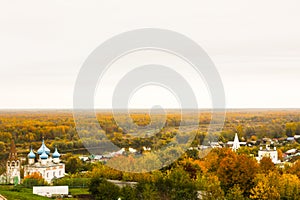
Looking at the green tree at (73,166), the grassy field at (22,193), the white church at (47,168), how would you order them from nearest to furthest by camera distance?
the grassy field at (22,193)
the white church at (47,168)
the green tree at (73,166)

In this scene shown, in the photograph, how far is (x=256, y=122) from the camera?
216 ft

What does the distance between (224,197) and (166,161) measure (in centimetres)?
606

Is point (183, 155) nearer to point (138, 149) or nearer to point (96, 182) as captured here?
point (138, 149)

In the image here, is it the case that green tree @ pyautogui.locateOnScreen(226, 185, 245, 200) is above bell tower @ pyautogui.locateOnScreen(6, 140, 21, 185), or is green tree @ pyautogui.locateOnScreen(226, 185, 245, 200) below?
above

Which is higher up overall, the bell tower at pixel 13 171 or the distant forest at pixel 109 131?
the distant forest at pixel 109 131

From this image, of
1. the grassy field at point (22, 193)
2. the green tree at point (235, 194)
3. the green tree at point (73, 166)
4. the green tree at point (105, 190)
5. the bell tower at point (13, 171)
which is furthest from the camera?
the green tree at point (73, 166)

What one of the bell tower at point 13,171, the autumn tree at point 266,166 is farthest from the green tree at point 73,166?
the autumn tree at point 266,166

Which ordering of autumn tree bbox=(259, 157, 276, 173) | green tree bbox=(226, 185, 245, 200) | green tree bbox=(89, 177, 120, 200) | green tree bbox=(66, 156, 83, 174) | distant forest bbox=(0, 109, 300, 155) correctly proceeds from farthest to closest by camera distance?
distant forest bbox=(0, 109, 300, 155)
green tree bbox=(66, 156, 83, 174)
autumn tree bbox=(259, 157, 276, 173)
green tree bbox=(89, 177, 120, 200)
green tree bbox=(226, 185, 245, 200)

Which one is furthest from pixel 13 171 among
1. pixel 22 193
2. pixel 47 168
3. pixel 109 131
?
pixel 22 193

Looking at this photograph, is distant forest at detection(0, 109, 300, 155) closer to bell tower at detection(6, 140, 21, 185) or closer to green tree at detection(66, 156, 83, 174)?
green tree at detection(66, 156, 83, 174)

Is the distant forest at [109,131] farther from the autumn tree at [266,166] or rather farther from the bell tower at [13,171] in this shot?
the autumn tree at [266,166]

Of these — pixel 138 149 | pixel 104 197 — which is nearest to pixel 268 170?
pixel 104 197

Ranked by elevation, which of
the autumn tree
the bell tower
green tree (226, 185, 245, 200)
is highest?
the autumn tree

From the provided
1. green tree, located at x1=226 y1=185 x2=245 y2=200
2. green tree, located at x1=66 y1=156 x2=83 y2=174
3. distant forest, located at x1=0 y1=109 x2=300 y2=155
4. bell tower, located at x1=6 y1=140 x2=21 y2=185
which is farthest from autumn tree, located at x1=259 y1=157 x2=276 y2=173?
green tree, located at x1=66 y1=156 x2=83 y2=174
